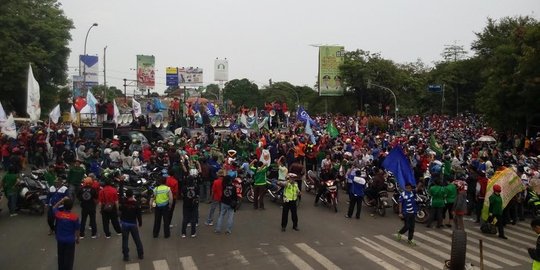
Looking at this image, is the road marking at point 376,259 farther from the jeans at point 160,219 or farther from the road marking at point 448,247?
the jeans at point 160,219

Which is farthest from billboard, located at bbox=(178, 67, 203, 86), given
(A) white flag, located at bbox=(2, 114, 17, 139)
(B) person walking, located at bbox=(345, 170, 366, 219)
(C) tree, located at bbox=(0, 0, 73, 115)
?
(B) person walking, located at bbox=(345, 170, 366, 219)

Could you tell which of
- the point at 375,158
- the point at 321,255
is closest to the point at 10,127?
the point at 321,255

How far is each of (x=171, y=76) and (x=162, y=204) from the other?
60.1m

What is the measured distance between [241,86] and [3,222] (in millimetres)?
88319

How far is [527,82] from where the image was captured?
2519 cm

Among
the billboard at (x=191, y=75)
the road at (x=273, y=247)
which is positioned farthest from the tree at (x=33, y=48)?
the billboard at (x=191, y=75)

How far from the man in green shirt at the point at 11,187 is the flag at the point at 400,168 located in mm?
10241

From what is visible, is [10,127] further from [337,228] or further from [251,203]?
[337,228]

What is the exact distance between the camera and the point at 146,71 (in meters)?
61.7

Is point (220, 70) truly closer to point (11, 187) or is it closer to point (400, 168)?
point (11, 187)

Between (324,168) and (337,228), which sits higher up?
(324,168)

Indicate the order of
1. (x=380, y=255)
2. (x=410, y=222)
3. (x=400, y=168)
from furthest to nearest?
(x=400, y=168)
(x=410, y=222)
(x=380, y=255)

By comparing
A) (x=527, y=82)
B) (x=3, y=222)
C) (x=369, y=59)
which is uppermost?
(x=369, y=59)

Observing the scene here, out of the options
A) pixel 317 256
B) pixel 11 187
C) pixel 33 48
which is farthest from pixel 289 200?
pixel 33 48
